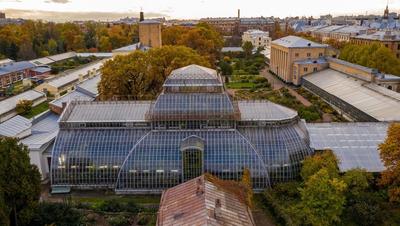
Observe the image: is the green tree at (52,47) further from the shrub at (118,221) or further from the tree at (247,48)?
the shrub at (118,221)

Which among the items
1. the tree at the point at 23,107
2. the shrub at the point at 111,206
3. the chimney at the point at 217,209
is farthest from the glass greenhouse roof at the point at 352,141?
the tree at the point at 23,107

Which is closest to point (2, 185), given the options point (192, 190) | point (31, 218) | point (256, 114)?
point (31, 218)

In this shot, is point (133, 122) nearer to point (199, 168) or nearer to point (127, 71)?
point (199, 168)

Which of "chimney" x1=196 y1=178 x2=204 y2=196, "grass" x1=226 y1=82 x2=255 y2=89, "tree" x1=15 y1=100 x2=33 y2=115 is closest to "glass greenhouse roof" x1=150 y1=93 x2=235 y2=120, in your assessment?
"chimney" x1=196 y1=178 x2=204 y2=196

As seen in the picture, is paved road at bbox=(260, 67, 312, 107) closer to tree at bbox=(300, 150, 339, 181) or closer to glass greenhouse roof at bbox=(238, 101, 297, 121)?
glass greenhouse roof at bbox=(238, 101, 297, 121)

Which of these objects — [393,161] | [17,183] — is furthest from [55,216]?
[393,161]
